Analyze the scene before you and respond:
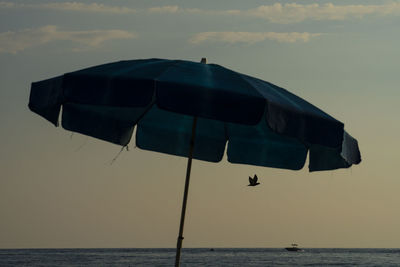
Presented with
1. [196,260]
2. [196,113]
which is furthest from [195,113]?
[196,260]

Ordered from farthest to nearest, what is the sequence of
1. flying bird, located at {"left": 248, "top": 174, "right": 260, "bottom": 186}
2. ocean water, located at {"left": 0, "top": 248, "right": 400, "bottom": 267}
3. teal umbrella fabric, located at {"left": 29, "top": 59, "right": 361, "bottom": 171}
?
1. ocean water, located at {"left": 0, "top": 248, "right": 400, "bottom": 267}
2. flying bird, located at {"left": 248, "top": 174, "right": 260, "bottom": 186}
3. teal umbrella fabric, located at {"left": 29, "top": 59, "right": 361, "bottom": 171}

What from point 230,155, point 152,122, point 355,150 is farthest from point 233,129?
point 355,150

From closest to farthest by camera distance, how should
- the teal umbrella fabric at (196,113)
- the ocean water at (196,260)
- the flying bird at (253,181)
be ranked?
the teal umbrella fabric at (196,113), the flying bird at (253,181), the ocean water at (196,260)

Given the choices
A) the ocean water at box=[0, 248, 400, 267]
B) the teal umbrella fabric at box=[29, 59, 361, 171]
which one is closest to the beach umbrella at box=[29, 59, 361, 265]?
the teal umbrella fabric at box=[29, 59, 361, 171]

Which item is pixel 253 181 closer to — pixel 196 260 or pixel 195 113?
pixel 195 113

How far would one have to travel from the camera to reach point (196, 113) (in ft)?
16.1

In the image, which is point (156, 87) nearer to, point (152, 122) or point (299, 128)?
point (299, 128)

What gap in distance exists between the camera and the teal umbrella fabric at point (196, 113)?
16.5ft

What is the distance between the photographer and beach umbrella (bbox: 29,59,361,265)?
502cm

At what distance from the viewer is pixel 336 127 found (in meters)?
5.68

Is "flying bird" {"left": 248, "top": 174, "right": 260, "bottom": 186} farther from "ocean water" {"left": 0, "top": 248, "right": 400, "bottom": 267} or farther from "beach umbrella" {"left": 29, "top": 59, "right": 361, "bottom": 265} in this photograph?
"ocean water" {"left": 0, "top": 248, "right": 400, "bottom": 267}

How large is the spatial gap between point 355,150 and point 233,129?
4.22ft

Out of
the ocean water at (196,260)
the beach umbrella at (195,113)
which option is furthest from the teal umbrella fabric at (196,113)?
the ocean water at (196,260)

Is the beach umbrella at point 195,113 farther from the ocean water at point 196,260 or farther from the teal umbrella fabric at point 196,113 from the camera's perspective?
the ocean water at point 196,260
